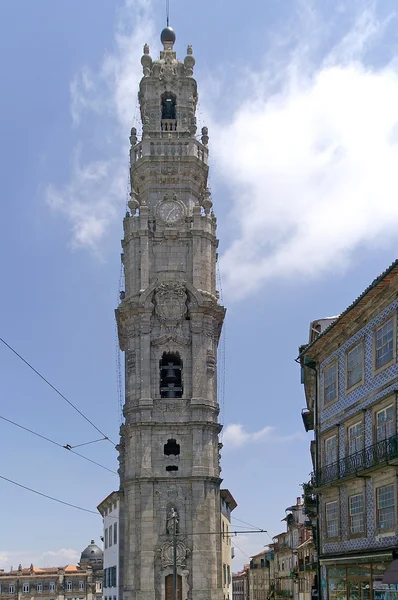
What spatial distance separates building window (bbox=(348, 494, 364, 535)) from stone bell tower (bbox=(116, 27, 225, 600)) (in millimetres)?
26650

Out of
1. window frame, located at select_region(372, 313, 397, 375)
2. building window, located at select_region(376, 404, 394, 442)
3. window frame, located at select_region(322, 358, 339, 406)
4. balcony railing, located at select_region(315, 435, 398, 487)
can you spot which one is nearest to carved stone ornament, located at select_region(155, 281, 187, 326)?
window frame, located at select_region(322, 358, 339, 406)

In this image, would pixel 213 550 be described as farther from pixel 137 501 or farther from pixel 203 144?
pixel 203 144

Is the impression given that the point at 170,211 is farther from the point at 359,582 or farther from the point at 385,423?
the point at 359,582

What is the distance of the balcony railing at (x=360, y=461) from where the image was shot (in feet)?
85.9

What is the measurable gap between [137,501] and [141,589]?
5623 mm

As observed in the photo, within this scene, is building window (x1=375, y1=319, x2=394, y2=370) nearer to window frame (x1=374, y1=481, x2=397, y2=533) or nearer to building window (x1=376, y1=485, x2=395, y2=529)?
window frame (x1=374, y1=481, x2=397, y2=533)

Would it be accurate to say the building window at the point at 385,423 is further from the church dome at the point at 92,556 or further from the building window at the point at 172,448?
the church dome at the point at 92,556

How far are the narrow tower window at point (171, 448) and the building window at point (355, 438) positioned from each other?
27.7 meters

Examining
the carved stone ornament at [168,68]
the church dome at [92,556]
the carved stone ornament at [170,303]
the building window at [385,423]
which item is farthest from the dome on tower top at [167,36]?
the church dome at [92,556]

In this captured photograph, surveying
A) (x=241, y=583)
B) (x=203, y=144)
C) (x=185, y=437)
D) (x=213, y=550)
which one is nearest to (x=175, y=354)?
(x=185, y=437)

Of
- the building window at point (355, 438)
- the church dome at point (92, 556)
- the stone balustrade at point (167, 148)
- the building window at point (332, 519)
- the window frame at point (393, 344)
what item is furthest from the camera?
the church dome at point (92, 556)

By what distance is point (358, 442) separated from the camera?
30500 mm

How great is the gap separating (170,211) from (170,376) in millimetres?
12669

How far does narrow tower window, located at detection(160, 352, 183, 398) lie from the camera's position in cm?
5950
